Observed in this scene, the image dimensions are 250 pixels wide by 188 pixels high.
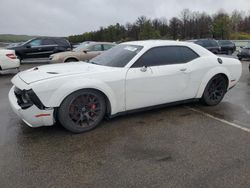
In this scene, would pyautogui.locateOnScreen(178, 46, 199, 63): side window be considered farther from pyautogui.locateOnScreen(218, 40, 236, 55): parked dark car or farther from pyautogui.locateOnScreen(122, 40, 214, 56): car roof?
pyautogui.locateOnScreen(218, 40, 236, 55): parked dark car

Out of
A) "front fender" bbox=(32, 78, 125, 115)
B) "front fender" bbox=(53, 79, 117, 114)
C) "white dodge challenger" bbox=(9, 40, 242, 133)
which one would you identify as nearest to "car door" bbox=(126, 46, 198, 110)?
"white dodge challenger" bbox=(9, 40, 242, 133)

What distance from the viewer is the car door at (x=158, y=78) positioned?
4.41 m

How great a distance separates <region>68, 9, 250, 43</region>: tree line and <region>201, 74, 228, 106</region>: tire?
146 ft

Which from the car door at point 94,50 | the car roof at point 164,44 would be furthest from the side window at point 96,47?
the car roof at point 164,44

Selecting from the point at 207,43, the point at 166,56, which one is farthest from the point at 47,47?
the point at 166,56

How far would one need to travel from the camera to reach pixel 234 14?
238 ft

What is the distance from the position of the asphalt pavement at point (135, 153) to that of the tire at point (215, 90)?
54cm

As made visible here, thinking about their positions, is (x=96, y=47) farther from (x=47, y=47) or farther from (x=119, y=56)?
(x=119, y=56)

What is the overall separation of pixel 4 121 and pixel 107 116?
1.95 meters

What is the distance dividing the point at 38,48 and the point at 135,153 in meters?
14.0

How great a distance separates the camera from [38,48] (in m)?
15.7

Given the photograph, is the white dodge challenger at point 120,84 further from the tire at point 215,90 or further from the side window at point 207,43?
the side window at point 207,43

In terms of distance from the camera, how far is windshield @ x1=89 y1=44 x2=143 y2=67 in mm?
4594

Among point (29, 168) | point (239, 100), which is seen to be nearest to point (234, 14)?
point (239, 100)
